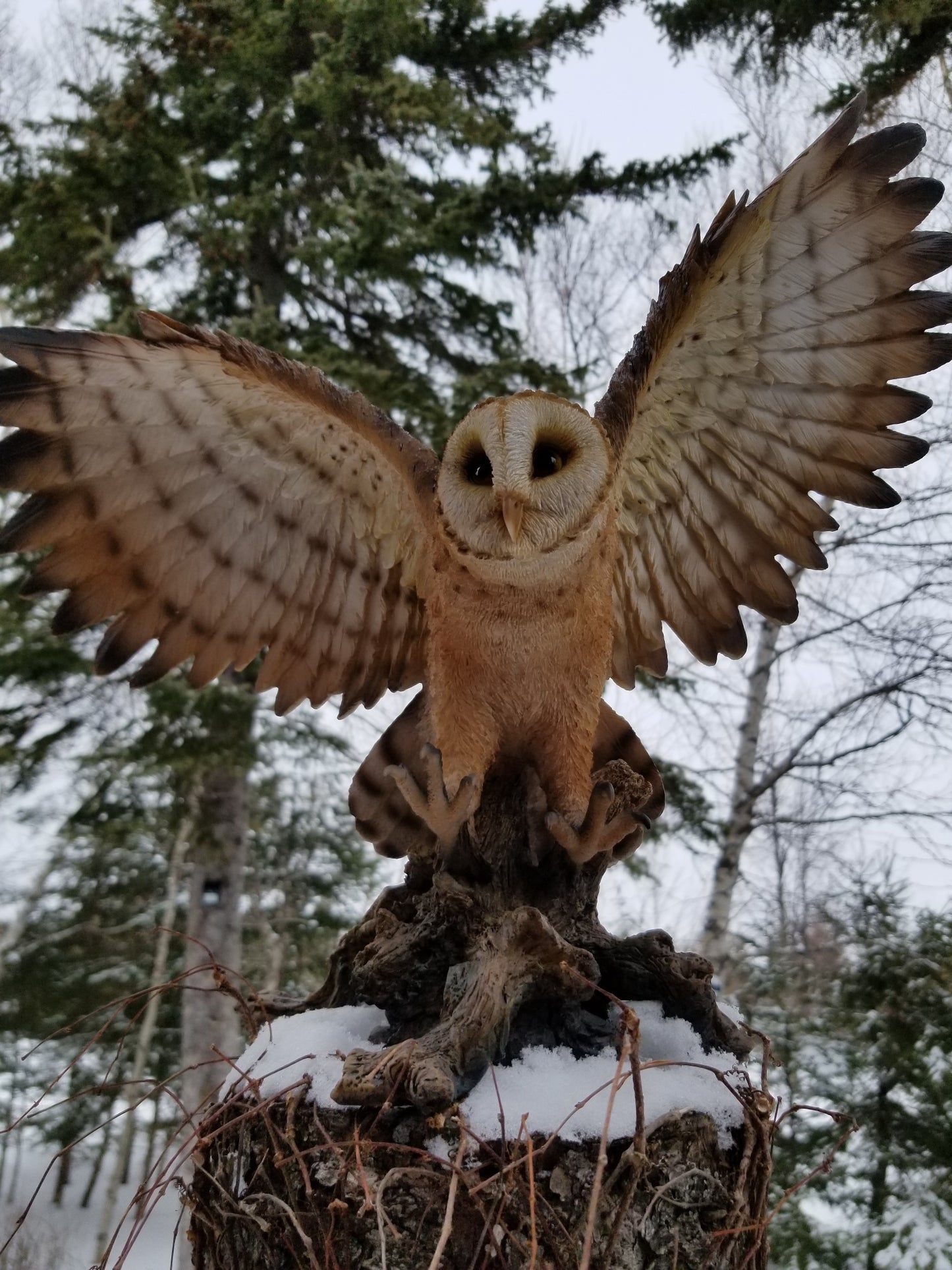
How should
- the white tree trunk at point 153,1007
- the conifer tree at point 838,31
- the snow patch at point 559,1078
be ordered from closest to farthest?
the snow patch at point 559,1078 < the conifer tree at point 838,31 < the white tree trunk at point 153,1007

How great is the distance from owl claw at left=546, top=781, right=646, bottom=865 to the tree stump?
0.28 feet

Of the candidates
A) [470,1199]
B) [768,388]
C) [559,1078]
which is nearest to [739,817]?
[768,388]

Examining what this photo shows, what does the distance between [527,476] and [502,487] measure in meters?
0.06

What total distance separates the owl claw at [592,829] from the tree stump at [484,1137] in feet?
0.28

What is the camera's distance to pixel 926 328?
2.05 meters

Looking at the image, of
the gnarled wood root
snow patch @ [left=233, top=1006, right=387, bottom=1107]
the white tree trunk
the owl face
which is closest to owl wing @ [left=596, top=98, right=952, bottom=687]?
the owl face

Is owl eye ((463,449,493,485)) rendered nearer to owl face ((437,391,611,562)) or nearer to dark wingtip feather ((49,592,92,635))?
owl face ((437,391,611,562))

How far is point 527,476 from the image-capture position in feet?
6.10

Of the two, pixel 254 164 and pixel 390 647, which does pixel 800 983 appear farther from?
pixel 254 164

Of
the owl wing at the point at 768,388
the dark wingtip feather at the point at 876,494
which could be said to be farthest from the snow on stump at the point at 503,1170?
the dark wingtip feather at the point at 876,494

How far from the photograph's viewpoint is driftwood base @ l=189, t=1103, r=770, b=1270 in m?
1.51

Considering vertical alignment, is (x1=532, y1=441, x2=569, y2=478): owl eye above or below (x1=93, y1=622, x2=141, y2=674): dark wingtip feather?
above

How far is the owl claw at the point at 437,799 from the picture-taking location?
2000mm

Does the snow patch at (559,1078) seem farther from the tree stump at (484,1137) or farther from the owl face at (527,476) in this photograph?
the owl face at (527,476)
